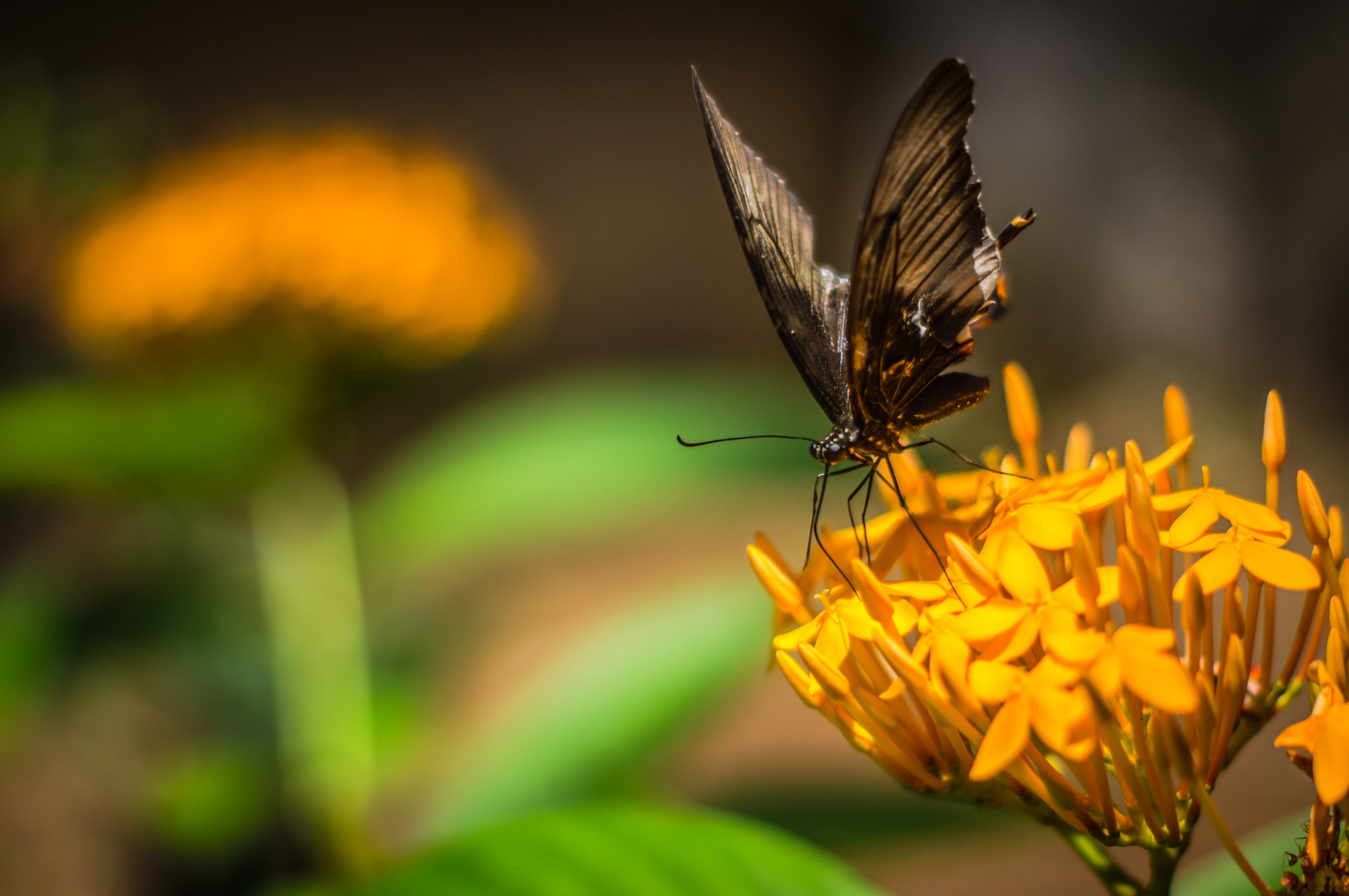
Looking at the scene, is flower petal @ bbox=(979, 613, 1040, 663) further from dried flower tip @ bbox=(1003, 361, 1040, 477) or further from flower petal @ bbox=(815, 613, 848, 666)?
dried flower tip @ bbox=(1003, 361, 1040, 477)

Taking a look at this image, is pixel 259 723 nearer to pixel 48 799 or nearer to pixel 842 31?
pixel 48 799

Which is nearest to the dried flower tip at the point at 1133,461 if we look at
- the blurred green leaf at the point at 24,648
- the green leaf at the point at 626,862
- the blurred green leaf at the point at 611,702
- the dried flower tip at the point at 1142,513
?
the dried flower tip at the point at 1142,513

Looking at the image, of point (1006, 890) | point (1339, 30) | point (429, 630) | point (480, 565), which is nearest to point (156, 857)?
point (429, 630)

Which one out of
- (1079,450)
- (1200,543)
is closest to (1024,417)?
(1079,450)

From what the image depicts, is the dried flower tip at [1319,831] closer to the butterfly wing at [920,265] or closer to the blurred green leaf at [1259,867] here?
the blurred green leaf at [1259,867]

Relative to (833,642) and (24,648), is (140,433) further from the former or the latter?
(833,642)
